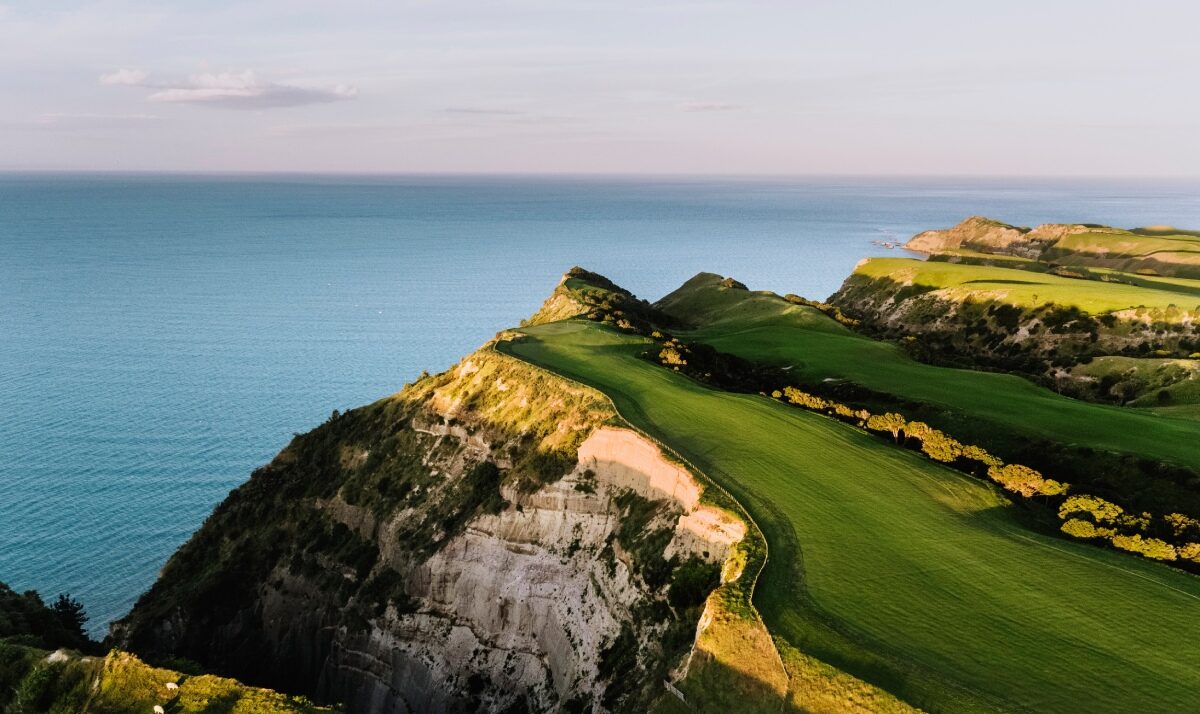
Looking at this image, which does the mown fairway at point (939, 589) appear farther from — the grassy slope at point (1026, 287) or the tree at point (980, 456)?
the grassy slope at point (1026, 287)

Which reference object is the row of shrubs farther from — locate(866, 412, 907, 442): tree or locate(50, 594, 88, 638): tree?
locate(50, 594, 88, 638): tree

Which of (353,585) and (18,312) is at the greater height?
(18,312)

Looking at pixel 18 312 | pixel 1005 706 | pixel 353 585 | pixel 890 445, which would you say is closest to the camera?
pixel 1005 706

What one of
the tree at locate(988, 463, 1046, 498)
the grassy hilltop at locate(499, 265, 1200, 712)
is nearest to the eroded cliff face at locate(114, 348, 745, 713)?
the grassy hilltop at locate(499, 265, 1200, 712)

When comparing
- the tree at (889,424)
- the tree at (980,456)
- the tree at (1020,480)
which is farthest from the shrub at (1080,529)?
the tree at (889,424)

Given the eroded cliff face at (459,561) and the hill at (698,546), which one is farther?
the eroded cliff face at (459,561)

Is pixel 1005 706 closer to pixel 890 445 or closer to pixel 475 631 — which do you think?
pixel 890 445

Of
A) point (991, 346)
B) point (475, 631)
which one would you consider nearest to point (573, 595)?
point (475, 631)
